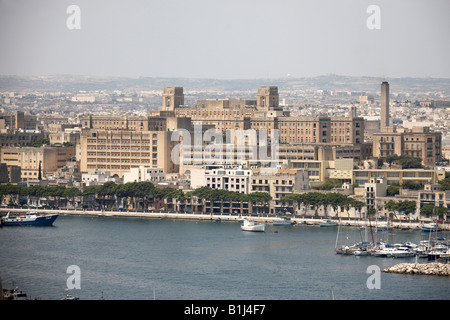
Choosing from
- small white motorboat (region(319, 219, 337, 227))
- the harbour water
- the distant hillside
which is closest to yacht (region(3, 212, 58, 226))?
the harbour water

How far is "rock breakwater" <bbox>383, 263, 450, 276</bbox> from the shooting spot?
30469mm

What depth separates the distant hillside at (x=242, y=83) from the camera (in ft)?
451

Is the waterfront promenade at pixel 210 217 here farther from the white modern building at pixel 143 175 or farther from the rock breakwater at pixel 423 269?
the rock breakwater at pixel 423 269

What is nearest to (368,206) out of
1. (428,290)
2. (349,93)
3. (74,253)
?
(74,253)

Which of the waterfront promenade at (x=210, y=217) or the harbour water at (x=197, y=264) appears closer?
the harbour water at (x=197, y=264)

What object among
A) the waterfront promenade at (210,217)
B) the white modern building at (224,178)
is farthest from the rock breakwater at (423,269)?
the white modern building at (224,178)

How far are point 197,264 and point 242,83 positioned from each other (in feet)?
422

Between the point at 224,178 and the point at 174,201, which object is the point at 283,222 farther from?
the point at 174,201

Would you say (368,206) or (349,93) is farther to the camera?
(349,93)

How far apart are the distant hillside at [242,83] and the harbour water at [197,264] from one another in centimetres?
8557

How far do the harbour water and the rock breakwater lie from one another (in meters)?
0.46

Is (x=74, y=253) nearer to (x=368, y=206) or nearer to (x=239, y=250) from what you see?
(x=239, y=250)
